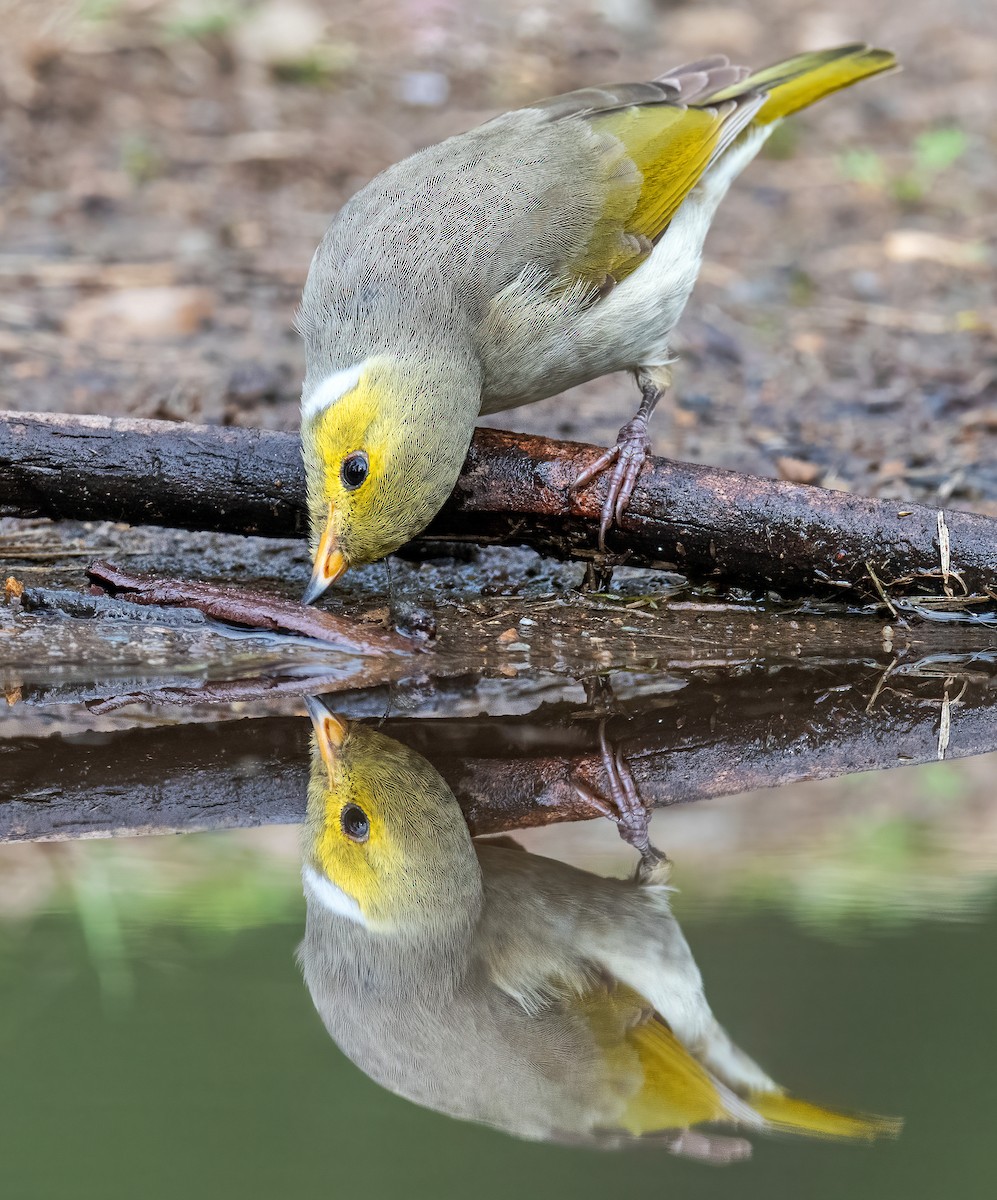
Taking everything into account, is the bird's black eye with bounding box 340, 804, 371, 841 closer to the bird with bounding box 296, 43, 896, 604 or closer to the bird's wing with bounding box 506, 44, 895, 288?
the bird with bounding box 296, 43, 896, 604

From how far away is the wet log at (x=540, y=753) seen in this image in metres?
3.20

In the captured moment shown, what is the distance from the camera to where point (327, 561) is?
424 centimetres

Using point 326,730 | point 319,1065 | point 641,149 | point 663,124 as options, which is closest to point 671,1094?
point 319,1065

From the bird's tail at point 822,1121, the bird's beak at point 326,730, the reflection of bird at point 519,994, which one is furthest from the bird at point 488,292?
the bird's tail at point 822,1121

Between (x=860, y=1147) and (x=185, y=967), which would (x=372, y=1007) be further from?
(x=860, y=1147)

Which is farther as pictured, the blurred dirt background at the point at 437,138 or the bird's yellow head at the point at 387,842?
the blurred dirt background at the point at 437,138

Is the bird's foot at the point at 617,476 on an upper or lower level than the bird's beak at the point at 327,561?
upper

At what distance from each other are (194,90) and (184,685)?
7550 mm

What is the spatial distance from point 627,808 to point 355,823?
627mm

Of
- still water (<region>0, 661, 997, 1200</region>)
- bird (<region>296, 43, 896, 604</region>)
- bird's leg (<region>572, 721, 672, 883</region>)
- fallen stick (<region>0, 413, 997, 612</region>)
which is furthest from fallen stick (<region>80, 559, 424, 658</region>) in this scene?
bird's leg (<region>572, 721, 672, 883</region>)

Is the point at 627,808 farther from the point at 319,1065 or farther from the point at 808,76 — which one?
the point at 808,76

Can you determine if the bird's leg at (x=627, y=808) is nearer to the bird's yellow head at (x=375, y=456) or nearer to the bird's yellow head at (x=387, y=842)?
the bird's yellow head at (x=387, y=842)

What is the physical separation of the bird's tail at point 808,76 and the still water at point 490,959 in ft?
10.9

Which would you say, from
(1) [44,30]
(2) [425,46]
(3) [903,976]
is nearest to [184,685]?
(3) [903,976]
